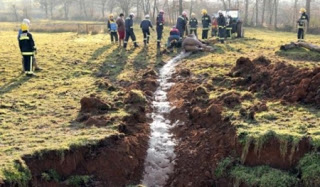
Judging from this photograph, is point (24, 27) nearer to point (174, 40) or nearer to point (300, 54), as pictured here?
point (174, 40)

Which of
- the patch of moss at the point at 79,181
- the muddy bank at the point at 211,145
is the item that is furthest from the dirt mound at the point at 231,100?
the patch of moss at the point at 79,181

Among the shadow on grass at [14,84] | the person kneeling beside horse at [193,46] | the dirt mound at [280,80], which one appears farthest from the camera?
the person kneeling beside horse at [193,46]

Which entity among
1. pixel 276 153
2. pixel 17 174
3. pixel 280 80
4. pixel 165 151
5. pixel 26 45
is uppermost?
pixel 26 45

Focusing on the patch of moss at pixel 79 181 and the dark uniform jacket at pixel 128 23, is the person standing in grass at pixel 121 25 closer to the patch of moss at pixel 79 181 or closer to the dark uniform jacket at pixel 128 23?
the dark uniform jacket at pixel 128 23

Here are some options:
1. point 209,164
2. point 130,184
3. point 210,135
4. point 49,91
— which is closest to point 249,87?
point 210,135

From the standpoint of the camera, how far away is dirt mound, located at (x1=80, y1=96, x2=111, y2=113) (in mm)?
9250

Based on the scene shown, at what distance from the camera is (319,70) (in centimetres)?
861

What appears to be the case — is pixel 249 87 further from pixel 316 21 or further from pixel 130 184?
pixel 316 21

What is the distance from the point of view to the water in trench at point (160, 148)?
739cm

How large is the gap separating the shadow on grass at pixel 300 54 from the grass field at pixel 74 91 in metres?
0.04

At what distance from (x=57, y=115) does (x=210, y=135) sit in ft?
13.5

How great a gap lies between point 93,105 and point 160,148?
2337mm

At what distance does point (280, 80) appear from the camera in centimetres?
953

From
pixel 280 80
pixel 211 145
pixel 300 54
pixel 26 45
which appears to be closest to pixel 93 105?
pixel 211 145
